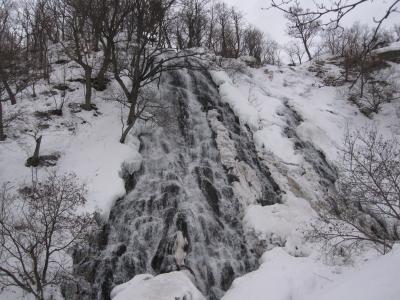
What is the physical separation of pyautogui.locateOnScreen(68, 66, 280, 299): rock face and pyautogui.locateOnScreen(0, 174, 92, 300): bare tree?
0.67 m

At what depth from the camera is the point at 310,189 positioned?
14203 millimetres

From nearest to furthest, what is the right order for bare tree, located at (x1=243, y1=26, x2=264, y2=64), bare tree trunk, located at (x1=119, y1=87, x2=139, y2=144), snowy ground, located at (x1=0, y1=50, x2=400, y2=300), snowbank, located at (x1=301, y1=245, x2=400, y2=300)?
1. snowbank, located at (x1=301, y1=245, x2=400, y2=300)
2. snowy ground, located at (x1=0, y1=50, x2=400, y2=300)
3. bare tree trunk, located at (x1=119, y1=87, x2=139, y2=144)
4. bare tree, located at (x1=243, y1=26, x2=264, y2=64)

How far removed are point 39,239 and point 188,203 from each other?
195 inches

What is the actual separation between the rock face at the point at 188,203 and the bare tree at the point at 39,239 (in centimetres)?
67

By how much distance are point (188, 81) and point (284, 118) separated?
5430mm

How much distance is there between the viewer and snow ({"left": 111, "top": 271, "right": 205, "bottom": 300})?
27.5 ft

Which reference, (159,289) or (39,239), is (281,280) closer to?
(159,289)

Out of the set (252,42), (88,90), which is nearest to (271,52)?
(252,42)

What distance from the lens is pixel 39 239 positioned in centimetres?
922

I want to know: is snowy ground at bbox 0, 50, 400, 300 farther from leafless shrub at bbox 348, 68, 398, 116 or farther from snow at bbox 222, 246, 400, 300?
leafless shrub at bbox 348, 68, 398, 116

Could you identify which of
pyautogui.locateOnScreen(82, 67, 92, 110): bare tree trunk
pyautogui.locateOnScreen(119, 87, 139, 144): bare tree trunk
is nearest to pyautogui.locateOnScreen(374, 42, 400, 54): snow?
pyautogui.locateOnScreen(119, 87, 139, 144): bare tree trunk

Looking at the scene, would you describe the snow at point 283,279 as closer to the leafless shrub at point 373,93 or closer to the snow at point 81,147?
the snow at point 81,147

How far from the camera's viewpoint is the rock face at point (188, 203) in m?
10.6

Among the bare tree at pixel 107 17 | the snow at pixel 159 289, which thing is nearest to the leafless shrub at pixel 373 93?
the bare tree at pixel 107 17
